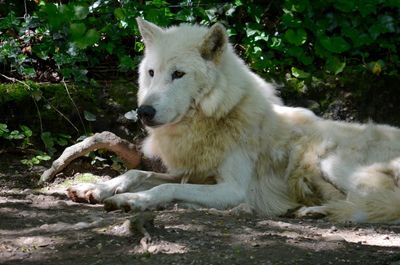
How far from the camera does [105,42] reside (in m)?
7.07

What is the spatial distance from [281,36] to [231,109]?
85.2 inches

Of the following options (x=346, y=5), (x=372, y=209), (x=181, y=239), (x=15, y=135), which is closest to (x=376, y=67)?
(x=346, y=5)

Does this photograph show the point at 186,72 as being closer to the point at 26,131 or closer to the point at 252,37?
the point at 26,131

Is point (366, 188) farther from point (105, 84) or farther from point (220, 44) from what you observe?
point (105, 84)

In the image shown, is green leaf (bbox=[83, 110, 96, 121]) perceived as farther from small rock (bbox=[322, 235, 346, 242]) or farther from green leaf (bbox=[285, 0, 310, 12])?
small rock (bbox=[322, 235, 346, 242])

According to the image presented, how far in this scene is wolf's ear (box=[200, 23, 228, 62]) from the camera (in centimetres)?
507

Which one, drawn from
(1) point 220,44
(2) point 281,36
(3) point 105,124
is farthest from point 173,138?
(2) point 281,36

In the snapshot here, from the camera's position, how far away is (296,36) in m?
6.92

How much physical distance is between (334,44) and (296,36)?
43cm

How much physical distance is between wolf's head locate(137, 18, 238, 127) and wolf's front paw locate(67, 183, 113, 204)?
2.18ft

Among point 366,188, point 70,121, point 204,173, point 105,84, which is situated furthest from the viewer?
point 105,84

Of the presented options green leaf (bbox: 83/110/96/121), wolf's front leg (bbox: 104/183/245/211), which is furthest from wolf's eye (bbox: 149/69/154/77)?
green leaf (bbox: 83/110/96/121)

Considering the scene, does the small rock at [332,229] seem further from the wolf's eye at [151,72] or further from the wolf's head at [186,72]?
the wolf's eye at [151,72]

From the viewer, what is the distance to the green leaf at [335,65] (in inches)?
271
